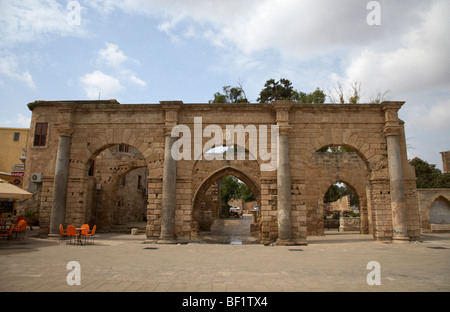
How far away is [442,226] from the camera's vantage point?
18.8 m

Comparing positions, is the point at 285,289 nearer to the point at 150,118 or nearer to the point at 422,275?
the point at 422,275

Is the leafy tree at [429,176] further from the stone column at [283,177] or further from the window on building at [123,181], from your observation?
the window on building at [123,181]

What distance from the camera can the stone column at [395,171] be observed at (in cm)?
1154

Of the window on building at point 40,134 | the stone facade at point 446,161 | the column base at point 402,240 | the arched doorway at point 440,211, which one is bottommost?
the column base at point 402,240

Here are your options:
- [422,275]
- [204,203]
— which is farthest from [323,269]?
[204,203]

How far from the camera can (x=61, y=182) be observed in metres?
12.5

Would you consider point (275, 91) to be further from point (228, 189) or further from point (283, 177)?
point (283, 177)

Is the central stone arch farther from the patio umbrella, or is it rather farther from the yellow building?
the yellow building

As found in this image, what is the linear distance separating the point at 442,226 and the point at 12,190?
2280 cm

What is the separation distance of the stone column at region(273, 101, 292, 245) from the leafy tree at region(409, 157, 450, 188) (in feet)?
87.5

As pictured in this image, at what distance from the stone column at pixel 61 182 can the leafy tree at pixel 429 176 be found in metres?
33.5
